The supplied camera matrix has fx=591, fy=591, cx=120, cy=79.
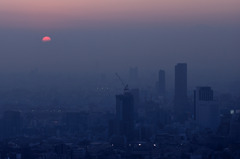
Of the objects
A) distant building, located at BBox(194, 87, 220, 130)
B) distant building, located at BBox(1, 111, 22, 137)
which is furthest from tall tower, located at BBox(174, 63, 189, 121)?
distant building, located at BBox(1, 111, 22, 137)

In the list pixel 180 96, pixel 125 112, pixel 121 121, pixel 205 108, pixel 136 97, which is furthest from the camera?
pixel 180 96

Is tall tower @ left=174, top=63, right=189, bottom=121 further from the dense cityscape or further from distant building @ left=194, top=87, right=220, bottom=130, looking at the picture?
distant building @ left=194, top=87, right=220, bottom=130

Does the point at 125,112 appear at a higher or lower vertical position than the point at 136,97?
lower

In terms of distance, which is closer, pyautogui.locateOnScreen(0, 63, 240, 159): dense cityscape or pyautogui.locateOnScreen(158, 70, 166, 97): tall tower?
pyautogui.locateOnScreen(0, 63, 240, 159): dense cityscape

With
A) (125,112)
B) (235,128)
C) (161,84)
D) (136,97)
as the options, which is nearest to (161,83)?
(161,84)

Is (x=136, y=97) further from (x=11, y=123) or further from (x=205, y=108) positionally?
(x=11, y=123)

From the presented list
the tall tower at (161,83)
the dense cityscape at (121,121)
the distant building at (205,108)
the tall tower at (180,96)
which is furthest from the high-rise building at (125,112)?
the distant building at (205,108)
